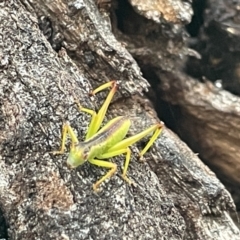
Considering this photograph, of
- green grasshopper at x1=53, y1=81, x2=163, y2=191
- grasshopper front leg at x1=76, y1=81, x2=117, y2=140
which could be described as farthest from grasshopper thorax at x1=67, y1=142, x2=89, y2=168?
grasshopper front leg at x1=76, y1=81, x2=117, y2=140

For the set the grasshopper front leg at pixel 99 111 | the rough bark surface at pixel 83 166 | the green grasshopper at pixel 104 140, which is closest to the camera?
the rough bark surface at pixel 83 166

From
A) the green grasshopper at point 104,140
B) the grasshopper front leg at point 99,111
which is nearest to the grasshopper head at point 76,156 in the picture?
the green grasshopper at point 104,140

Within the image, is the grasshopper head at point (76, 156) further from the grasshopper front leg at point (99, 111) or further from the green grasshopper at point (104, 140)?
the grasshopper front leg at point (99, 111)

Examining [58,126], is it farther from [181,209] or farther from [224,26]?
[224,26]

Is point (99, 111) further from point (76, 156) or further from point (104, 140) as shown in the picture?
point (76, 156)

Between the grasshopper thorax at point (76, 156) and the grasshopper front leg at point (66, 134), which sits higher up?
the grasshopper front leg at point (66, 134)

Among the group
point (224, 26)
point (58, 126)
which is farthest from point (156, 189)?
point (224, 26)

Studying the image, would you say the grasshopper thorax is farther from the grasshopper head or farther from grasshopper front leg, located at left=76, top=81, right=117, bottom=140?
grasshopper front leg, located at left=76, top=81, right=117, bottom=140
